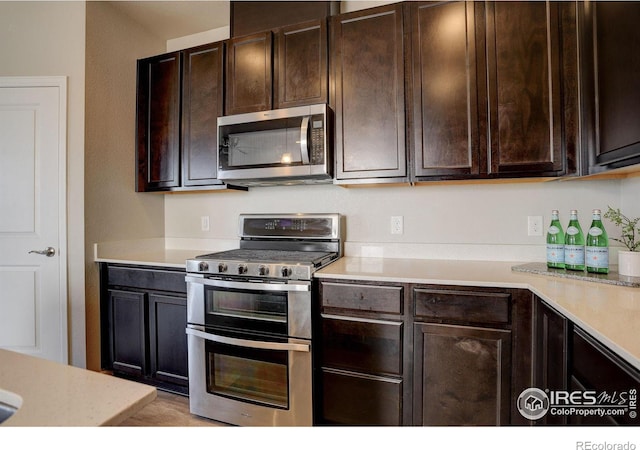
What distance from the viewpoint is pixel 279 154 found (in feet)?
6.75

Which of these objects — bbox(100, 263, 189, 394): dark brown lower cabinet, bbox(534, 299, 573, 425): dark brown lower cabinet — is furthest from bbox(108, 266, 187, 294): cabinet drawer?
bbox(534, 299, 573, 425): dark brown lower cabinet

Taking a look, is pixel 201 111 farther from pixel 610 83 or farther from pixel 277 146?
→ pixel 610 83

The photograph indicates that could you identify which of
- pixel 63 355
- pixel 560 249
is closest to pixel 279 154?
pixel 560 249

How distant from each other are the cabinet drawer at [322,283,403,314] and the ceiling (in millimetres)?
2279

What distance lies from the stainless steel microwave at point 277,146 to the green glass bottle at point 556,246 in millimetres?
1258

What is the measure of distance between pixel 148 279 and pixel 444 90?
2203 millimetres

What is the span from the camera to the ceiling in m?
2.47

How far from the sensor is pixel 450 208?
220cm

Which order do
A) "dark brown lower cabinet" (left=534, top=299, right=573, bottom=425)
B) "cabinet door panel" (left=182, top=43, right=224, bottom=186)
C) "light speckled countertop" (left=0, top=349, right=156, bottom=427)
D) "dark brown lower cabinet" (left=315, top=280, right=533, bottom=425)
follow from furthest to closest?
"cabinet door panel" (left=182, top=43, right=224, bottom=186), "dark brown lower cabinet" (left=315, top=280, right=533, bottom=425), "dark brown lower cabinet" (left=534, top=299, right=573, bottom=425), "light speckled countertop" (left=0, top=349, right=156, bottom=427)

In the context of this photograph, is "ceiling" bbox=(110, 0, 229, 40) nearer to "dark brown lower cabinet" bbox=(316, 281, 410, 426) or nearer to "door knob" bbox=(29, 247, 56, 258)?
"door knob" bbox=(29, 247, 56, 258)

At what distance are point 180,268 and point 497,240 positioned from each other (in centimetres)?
204

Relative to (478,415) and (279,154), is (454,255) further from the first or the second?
(279,154)

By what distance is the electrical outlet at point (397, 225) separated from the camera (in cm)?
229

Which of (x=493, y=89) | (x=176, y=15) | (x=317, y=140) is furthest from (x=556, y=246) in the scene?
(x=176, y=15)
